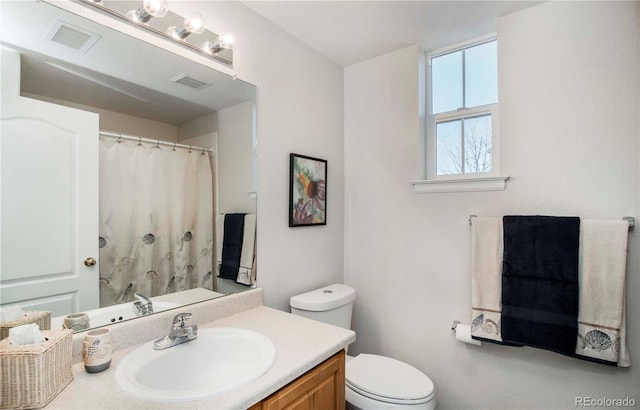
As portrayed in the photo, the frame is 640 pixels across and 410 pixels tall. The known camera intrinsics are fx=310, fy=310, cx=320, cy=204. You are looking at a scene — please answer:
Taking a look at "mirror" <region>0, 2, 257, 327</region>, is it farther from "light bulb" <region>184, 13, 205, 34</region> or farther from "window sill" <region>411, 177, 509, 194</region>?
"window sill" <region>411, 177, 509, 194</region>

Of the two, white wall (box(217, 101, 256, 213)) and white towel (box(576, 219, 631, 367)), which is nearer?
white towel (box(576, 219, 631, 367))

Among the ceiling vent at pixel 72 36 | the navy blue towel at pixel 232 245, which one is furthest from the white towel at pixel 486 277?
the ceiling vent at pixel 72 36

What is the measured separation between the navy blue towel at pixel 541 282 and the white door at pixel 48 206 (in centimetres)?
177

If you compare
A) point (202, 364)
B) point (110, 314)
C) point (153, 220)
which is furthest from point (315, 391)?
point (153, 220)

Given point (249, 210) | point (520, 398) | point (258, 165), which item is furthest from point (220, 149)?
point (520, 398)

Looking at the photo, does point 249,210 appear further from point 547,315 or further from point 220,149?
point 547,315

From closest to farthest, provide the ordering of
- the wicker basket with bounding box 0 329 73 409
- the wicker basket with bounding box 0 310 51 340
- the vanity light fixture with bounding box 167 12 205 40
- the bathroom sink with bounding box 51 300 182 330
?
1. the wicker basket with bounding box 0 329 73 409
2. the wicker basket with bounding box 0 310 51 340
3. the bathroom sink with bounding box 51 300 182 330
4. the vanity light fixture with bounding box 167 12 205 40

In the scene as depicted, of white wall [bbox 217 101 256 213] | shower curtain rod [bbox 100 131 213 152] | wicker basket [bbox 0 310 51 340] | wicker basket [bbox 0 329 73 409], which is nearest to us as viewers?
wicker basket [bbox 0 329 73 409]

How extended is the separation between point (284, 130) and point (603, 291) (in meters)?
1.67

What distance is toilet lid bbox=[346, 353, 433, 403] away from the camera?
1356 mm

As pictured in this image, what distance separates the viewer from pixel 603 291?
4.36 ft

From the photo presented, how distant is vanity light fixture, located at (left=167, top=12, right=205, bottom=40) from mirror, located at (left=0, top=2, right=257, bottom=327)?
0.28ft

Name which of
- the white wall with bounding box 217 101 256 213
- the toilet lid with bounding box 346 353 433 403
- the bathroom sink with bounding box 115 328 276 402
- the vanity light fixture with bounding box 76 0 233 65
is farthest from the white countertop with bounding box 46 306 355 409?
the vanity light fixture with bounding box 76 0 233 65

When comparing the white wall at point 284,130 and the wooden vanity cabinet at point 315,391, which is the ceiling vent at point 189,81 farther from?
the wooden vanity cabinet at point 315,391
